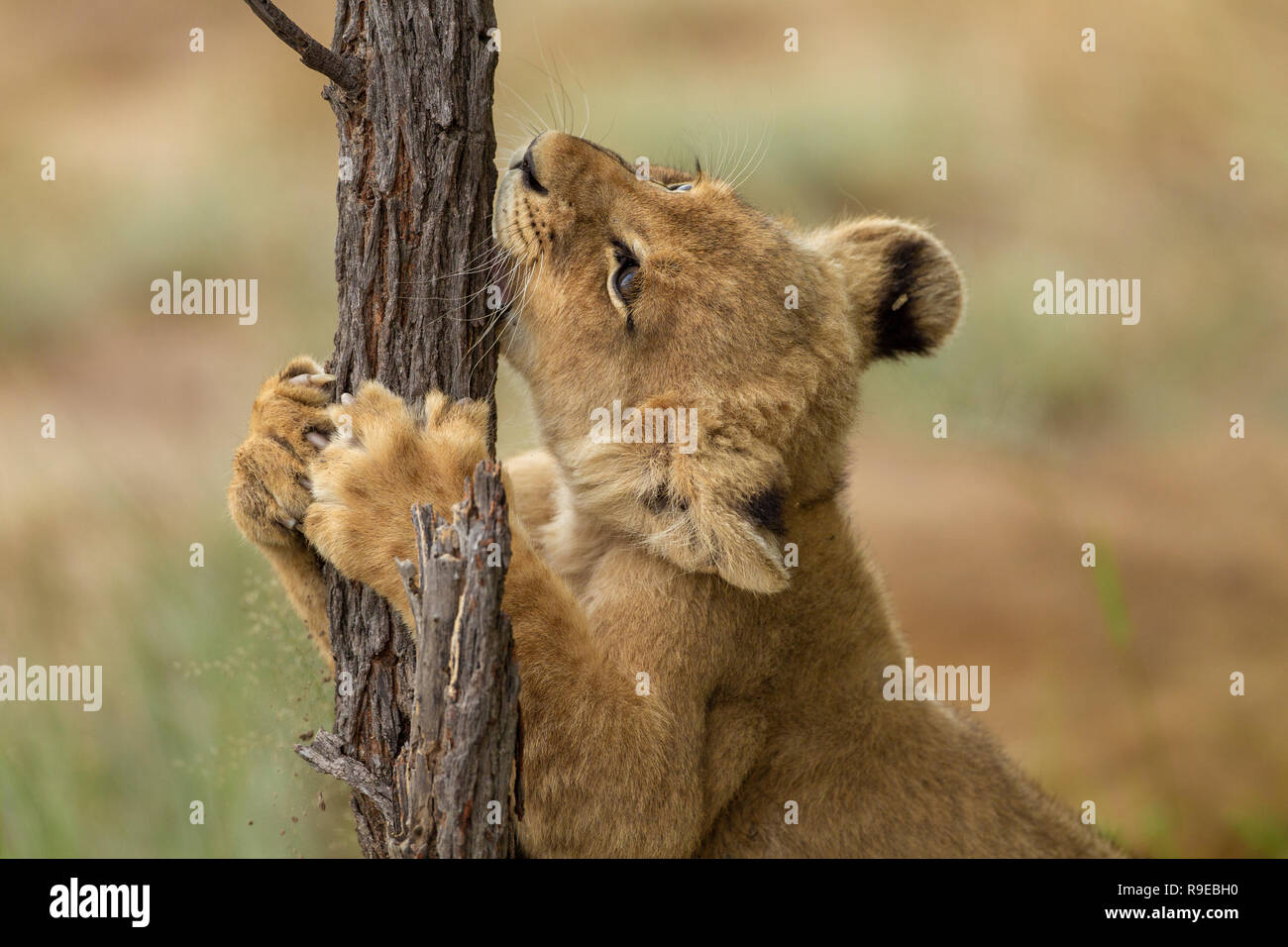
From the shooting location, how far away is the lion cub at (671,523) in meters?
3.85

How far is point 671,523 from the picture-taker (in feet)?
13.7

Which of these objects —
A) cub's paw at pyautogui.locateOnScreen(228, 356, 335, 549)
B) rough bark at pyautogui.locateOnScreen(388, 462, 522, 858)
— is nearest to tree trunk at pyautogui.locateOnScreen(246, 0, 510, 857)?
cub's paw at pyautogui.locateOnScreen(228, 356, 335, 549)

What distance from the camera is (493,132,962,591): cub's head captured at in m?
4.16

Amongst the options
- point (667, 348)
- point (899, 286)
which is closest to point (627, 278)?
point (667, 348)

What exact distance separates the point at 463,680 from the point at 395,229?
1.63 m

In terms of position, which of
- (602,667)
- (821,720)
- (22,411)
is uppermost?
(22,411)

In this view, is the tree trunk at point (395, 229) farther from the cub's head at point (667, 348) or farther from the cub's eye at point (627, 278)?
the cub's eye at point (627, 278)

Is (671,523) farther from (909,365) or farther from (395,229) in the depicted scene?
(909,365)

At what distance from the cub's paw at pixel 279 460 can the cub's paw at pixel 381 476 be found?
0.36ft

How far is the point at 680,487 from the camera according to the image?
4.10m

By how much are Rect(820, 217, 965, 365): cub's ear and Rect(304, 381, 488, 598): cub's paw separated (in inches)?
79.5
